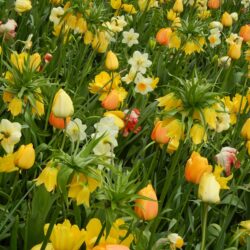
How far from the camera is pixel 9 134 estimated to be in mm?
1824

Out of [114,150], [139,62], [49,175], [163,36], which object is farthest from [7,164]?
[163,36]

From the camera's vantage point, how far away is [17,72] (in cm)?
196

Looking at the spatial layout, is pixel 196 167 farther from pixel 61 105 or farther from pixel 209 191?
pixel 61 105

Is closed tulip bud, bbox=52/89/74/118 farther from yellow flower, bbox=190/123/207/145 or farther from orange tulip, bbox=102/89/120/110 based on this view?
orange tulip, bbox=102/89/120/110

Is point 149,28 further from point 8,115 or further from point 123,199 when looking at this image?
point 123,199

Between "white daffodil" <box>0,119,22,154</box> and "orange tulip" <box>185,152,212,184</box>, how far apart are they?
1.67 feet

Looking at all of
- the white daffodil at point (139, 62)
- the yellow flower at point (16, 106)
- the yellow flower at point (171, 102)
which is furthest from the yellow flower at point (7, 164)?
the white daffodil at point (139, 62)

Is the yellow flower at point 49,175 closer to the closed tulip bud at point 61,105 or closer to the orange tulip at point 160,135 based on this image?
the closed tulip bud at point 61,105

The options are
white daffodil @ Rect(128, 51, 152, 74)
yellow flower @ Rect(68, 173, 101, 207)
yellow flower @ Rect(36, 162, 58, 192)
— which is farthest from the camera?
white daffodil @ Rect(128, 51, 152, 74)

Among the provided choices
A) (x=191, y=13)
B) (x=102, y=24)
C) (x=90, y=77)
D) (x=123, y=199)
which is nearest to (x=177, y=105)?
(x=123, y=199)

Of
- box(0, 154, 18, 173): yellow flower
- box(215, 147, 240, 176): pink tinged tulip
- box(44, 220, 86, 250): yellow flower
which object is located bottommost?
box(215, 147, 240, 176): pink tinged tulip

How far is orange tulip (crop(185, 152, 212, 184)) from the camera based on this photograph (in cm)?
179

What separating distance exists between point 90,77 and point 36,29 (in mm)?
644

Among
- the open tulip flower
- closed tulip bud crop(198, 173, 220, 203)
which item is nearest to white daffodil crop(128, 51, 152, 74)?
the open tulip flower
